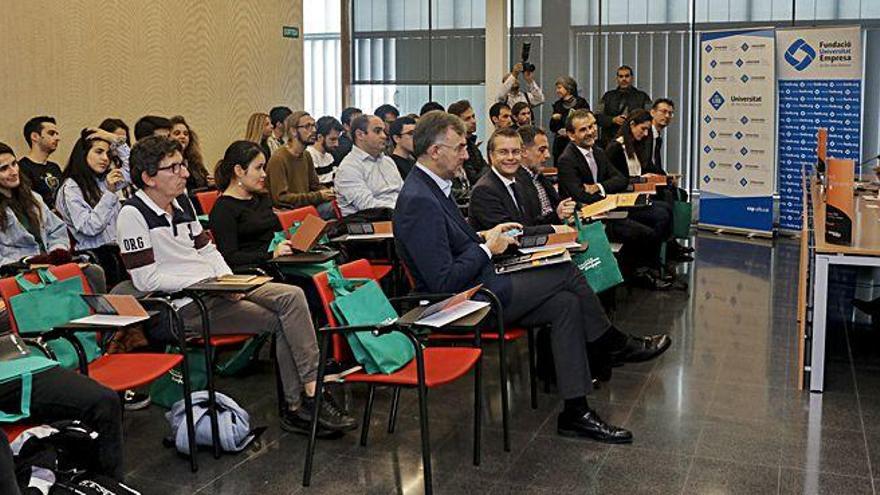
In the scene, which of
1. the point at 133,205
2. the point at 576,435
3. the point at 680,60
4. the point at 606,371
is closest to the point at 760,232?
the point at 680,60

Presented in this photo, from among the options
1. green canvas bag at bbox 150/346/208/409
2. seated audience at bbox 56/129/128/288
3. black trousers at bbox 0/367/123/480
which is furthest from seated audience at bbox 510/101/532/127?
black trousers at bbox 0/367/123/480

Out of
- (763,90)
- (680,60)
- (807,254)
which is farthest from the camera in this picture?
(680,60)

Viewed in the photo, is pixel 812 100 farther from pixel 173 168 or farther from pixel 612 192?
pixel 173 168

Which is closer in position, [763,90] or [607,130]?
[763,90]

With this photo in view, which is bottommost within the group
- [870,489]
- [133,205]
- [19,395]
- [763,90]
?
[870,489]

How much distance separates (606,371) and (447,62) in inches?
347

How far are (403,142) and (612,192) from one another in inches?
64.3

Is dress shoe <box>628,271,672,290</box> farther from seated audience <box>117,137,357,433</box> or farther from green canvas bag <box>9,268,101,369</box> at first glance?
green canvas bag <box>9,268,101,369</box>

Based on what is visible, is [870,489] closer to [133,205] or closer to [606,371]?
[606,371]

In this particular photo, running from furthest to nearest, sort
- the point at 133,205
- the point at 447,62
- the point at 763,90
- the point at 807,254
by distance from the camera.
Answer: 1. the point at 447,62
2. the point at 763,90
3. the point at 807,254
4. the point at 133,205

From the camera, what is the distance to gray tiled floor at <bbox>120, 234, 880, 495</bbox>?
3.75 meters

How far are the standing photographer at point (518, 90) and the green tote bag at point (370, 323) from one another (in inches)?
290

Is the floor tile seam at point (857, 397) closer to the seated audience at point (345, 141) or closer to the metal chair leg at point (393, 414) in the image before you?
the metal chair leg at point (393, 414)

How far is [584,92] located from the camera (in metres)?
12.6
